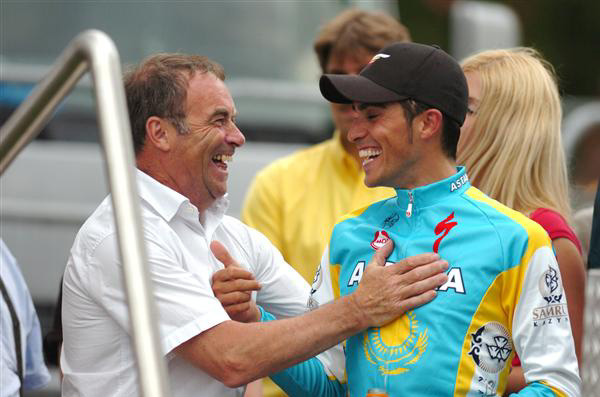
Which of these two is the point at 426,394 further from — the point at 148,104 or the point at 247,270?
the point at 148,104

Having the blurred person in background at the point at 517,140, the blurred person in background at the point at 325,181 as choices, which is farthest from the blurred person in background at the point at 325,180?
the blurred person in background at the point at 517,140

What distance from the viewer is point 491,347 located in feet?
10.1

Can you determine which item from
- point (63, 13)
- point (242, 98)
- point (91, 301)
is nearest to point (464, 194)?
point (91, 301)

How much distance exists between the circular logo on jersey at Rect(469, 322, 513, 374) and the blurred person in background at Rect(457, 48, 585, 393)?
69cm

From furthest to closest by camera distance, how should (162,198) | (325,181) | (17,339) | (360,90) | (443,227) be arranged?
(325,181), (17,339), (162,198), (360,90), (443,227)

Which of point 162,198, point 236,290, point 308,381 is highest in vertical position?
point 162,198

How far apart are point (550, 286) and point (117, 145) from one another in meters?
1.17

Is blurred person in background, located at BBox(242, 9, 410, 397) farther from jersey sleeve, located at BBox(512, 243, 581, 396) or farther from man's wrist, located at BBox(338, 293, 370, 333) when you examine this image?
jersey sleeve, located at BBox(512, 243, 581, 396)

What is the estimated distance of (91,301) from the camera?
3.31m

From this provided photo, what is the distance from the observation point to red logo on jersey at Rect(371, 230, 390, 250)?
330cm

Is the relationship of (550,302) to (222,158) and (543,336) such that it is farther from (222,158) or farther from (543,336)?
(222,158)

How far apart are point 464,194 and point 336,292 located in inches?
16.9

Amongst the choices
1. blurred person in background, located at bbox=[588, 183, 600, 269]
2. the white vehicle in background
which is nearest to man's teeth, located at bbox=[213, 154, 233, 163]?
blurred person in background, located at bbox=[588, 183, 600, 269]

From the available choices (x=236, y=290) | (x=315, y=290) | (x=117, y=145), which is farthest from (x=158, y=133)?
(x=117, y=145)
